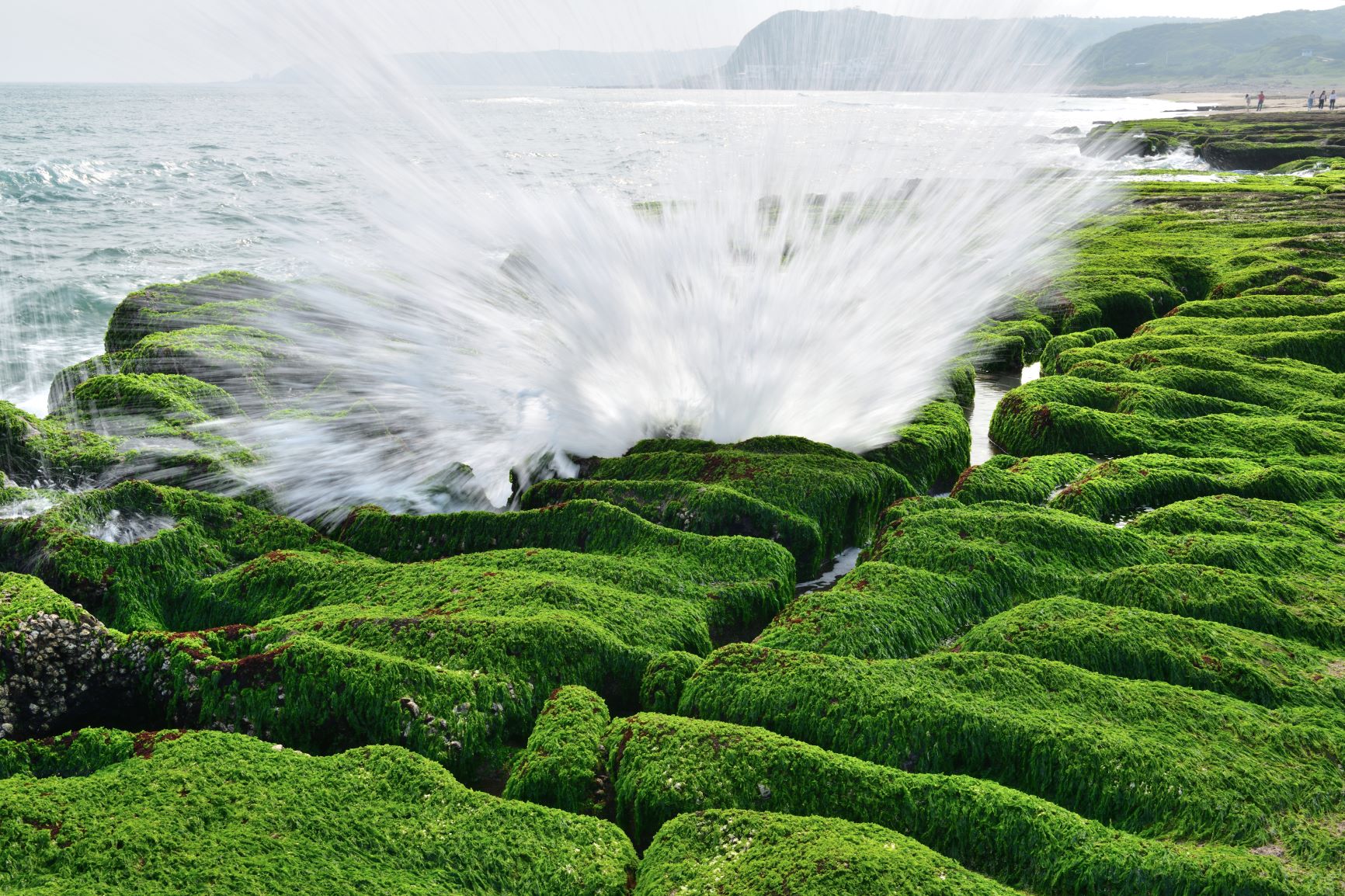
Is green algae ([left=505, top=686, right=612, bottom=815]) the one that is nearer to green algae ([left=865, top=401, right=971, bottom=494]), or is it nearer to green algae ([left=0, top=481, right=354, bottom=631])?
green algae ([left=0, top=481, right=354, bottom=631])

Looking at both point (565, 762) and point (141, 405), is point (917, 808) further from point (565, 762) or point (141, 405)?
point (141, 405)

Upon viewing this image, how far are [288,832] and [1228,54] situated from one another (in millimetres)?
193853

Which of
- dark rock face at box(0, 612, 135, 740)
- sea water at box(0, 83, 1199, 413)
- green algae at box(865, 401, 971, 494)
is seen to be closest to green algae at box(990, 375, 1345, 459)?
green algae at box(865, 401, 971, 494)

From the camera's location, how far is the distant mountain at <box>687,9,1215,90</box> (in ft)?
28.7

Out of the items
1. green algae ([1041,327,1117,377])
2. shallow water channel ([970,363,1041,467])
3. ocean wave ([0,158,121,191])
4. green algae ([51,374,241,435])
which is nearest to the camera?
green algae ([51,374,241,435])

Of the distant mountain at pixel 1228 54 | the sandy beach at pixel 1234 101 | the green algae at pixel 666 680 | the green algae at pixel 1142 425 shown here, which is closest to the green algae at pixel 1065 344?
the green algae at pixel 1142 425

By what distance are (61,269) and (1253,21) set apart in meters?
221

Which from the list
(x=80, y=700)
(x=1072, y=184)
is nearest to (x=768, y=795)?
(x=80, y=700)

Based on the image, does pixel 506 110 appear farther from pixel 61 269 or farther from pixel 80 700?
pixel 80 700

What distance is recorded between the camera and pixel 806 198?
10430mm

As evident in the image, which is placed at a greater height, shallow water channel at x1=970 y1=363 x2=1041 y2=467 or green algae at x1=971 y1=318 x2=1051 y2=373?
green algae at x1=971 y1=318 x2=1051 y2=373

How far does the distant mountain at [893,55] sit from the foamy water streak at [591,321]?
1.65 ft

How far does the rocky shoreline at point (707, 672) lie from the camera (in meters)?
2.35

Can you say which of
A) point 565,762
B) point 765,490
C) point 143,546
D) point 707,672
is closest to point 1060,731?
point 707,672
